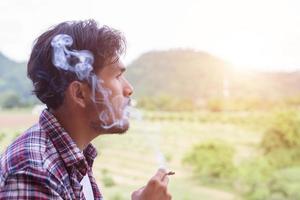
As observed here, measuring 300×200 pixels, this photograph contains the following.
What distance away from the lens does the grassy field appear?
2045mm

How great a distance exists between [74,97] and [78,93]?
0.03 feet

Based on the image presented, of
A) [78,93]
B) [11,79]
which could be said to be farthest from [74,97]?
[11,79]

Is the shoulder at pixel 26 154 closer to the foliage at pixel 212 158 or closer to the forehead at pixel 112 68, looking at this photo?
the forehead at pixel 112 68

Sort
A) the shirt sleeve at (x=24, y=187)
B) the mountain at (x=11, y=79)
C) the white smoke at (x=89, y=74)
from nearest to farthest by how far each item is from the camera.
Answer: the shirt sleeve at (x=24, y=187), the white smoke at (x=89, y=74), the mountain at (x=11, y=79)

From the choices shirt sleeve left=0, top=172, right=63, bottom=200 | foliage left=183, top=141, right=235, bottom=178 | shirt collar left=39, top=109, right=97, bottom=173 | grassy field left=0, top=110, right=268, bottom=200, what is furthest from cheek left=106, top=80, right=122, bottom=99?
foliage left=183, top=141, right=235, bottom=178

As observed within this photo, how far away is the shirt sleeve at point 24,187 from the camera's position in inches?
28.3

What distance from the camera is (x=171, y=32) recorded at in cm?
203

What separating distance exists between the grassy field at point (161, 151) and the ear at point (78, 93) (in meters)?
1.10

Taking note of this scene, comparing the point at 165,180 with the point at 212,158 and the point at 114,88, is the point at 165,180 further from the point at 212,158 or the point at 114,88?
the point at 212,158

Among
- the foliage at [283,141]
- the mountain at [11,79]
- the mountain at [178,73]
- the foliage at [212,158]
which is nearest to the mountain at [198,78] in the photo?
the mountain at [178,73]

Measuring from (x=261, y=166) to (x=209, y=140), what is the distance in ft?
0.82

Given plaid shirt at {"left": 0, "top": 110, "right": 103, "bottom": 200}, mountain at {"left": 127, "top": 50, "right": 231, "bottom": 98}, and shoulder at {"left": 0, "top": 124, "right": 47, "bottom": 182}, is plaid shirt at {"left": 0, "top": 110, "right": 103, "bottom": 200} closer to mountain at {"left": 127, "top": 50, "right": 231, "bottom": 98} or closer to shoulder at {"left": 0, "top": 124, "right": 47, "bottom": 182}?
shoulder at {"left": 0, "top": 124, "right": 47, "bottom": 182}

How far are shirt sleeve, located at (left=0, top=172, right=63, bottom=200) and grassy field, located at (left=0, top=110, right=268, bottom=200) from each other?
47.8 inches

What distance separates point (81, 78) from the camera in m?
0.83
